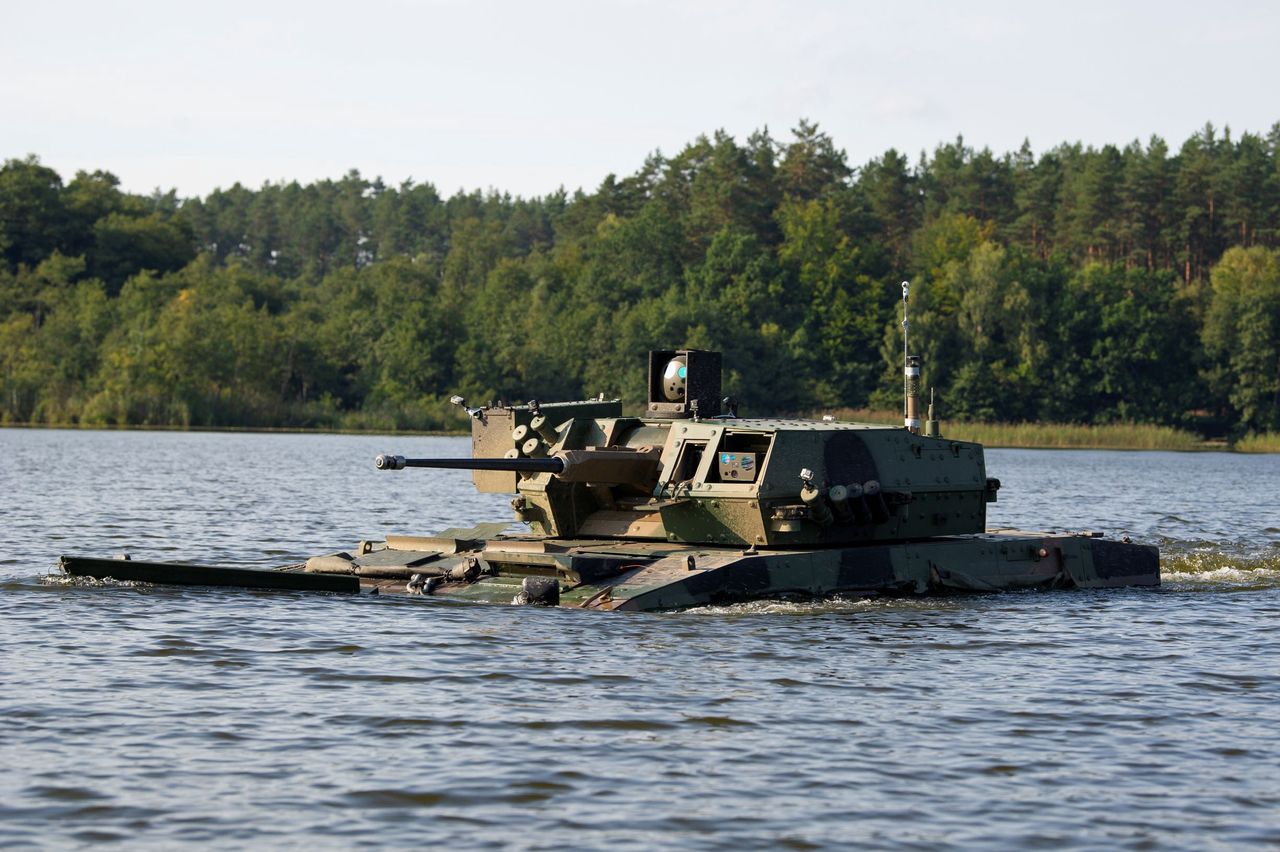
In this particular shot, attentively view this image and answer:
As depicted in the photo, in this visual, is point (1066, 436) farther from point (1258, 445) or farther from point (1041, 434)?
point (1258, 445)

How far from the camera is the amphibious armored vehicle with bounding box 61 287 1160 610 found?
20047 mm

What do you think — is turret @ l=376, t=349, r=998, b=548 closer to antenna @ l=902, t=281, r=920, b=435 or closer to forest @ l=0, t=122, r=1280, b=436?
antenna @ l=902, t=281, r=920, b=435

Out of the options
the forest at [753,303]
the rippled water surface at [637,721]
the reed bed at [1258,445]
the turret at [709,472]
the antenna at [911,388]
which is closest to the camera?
the rippled water surface at [637,721]

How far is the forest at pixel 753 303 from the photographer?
98.9 m

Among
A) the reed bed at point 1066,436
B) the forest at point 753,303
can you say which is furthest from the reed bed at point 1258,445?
the forest at point 753,303

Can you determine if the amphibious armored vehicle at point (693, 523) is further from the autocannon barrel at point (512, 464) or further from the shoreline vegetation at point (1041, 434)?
the shoreline vegetation at point (1041, 434)

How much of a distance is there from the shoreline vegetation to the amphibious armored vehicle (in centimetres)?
5262

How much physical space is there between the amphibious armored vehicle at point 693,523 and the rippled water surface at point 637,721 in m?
0.36

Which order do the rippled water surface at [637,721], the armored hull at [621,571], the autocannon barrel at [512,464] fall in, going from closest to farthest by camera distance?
Answer: the rippled water surface at [637,721], the armored hull at [621,571], the autocannon barrel at [512,464]

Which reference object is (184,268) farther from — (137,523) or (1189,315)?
(137,523)

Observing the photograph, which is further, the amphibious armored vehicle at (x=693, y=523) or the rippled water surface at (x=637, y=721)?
the amphibious armored vehicle at (x=693, y=523)

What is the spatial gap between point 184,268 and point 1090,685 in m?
112

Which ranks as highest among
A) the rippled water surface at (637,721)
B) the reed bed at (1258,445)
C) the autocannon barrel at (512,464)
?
the autocannon barrel at (512,464)

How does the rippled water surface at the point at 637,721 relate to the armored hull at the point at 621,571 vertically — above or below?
below
